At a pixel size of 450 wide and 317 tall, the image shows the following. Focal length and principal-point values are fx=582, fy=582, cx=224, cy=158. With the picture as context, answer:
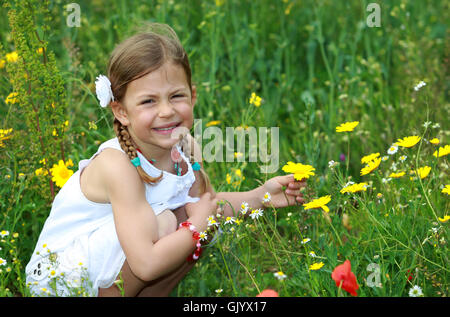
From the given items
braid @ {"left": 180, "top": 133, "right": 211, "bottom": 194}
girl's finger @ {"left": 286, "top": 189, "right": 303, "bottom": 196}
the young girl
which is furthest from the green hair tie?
girl's finger @ {"left": 286, "top": 189, "right": 303, "bottom": 196}

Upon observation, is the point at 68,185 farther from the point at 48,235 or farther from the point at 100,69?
the point at 100,69

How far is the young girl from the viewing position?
194 cm

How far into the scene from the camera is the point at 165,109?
1995 millimetres

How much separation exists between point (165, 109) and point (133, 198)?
32 centimetres

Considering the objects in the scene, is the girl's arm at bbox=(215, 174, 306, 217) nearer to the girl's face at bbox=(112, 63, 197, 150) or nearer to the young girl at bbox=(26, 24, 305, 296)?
the young girl at bbox=(26, 24, 305, 296)

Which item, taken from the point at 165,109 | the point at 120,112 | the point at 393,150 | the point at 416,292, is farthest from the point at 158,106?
the point at 416,292

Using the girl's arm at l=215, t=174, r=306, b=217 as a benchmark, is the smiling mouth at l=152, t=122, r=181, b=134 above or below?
above

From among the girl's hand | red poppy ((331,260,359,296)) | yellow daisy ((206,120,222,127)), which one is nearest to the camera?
red poppy ((331,260,359,296))

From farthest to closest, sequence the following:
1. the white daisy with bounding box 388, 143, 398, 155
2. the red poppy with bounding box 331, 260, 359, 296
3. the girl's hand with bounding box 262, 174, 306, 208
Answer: the girl's hand with bounding box 262, 174, 306, 208 < the white daisy with bounding box 388, 143, 398, 155 < the red poppy with bounding box 331, 260, 359, 296

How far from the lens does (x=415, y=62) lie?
135 inches

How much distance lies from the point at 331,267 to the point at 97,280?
0.82 meters

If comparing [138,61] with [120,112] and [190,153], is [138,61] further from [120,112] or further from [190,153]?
[190,153]

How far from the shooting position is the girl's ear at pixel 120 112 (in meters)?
2.07
